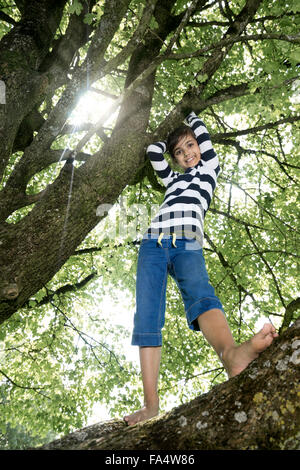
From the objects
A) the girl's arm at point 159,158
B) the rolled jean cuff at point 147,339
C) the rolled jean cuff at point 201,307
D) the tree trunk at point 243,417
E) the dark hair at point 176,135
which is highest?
the dark hair at point 176,135

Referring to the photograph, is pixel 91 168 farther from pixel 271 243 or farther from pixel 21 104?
pixel 271 243

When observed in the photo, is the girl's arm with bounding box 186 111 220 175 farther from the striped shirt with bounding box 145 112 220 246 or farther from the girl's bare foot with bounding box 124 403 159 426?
the girl's bare foot with bounding box 124 403 159 426

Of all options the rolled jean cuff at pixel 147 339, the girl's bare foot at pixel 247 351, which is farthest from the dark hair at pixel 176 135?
the girl's bare foot at pixel 247 351

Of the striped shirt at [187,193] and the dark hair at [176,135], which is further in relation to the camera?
the dark hair at [176,135]

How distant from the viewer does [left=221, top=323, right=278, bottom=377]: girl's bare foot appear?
2.09 m

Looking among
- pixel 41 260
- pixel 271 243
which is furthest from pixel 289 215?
pixel 41 260

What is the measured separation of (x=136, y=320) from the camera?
9.82 feet

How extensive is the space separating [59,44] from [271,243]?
588 cm

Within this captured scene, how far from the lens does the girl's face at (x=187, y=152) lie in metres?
3.94

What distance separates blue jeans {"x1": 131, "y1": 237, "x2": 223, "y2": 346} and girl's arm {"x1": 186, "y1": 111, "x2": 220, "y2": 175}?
3.48 feet

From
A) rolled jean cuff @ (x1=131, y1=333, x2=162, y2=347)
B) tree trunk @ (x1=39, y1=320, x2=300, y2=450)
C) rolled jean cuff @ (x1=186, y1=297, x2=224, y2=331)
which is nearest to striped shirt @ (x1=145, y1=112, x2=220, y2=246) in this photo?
rolled jean cuff @ (x1=186, y1=297, x2=224, y2=331)

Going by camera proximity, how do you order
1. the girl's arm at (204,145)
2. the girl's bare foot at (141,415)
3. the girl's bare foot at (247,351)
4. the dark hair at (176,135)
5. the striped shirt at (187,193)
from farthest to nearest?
1. the dark hair at (176,135)
2. the girl's arm at (204,145)
3. the striped shirt at (187,193)
4. the girl's bare foot at (141,415)
5. the girl's bare foot at (247,351)

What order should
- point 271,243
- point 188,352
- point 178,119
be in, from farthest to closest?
point 188,352, point 271,243, point 178,119

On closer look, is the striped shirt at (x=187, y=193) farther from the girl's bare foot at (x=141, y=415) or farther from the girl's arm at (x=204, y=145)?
the girl's bare foot at (x=141, y=415)
